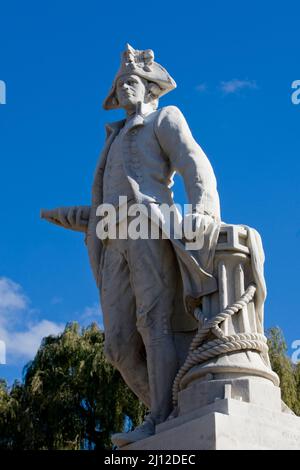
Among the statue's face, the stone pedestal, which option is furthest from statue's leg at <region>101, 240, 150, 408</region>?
the statue's face

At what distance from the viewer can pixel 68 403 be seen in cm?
1867

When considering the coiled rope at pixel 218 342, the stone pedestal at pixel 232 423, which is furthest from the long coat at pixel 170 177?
the stone pedestal at pixel 232 423

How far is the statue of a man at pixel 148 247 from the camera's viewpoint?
6496 mm

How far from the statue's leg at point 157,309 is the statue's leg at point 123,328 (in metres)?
0.18

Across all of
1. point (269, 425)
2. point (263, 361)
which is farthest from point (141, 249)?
point (269, 425)

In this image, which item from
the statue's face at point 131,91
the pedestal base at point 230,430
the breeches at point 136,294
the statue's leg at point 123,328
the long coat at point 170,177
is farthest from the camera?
the statue's face at point 131,91

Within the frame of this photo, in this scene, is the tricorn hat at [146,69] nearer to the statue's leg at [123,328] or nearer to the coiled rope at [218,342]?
the statue's leg at [123,328]

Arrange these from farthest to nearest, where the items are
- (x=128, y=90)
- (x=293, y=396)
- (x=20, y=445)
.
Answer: (x=20, y=445) < (x=293, y=396) < (x=128, y=90)

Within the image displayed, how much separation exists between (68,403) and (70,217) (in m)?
11.6

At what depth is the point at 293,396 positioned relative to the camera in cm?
1661

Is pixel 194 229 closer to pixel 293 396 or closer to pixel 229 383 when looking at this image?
pixel 229 383

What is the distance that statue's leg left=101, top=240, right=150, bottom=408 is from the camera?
6961 millimetres

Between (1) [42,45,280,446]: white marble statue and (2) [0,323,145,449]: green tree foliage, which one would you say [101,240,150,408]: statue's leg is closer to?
(1) [42,45,280,446]: white marble statue
